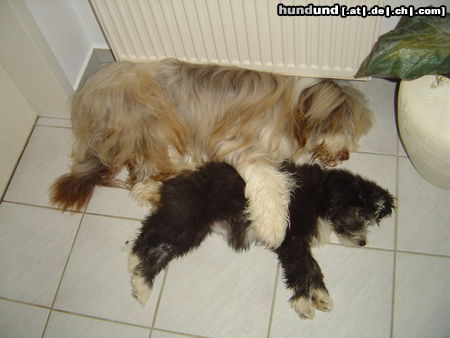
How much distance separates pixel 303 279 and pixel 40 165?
160 centimetres

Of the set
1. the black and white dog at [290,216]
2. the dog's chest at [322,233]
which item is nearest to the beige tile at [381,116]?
the black and white dog at [290,216]

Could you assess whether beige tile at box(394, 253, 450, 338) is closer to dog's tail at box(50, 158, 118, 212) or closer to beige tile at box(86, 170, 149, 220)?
beige tile at box(86, 170, 149, 220)

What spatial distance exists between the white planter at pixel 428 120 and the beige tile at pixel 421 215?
0.16m

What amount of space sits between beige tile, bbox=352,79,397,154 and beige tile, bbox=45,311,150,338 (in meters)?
1.51

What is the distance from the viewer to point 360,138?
2.50 metres

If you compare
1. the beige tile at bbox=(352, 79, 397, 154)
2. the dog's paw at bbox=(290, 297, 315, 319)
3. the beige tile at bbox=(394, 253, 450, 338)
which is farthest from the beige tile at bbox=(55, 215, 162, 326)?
the beige tile at bbox=(352, 79, 397, 154)

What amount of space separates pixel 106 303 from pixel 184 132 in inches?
36.3

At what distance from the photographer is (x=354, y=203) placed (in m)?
2.08

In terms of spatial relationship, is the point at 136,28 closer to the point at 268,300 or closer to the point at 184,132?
the point at 184,132

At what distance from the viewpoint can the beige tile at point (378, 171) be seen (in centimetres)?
227

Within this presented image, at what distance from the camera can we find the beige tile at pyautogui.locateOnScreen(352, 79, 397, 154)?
2.49 metres

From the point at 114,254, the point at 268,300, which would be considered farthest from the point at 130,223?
the point at 268,300

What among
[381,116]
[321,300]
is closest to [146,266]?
[321,300]

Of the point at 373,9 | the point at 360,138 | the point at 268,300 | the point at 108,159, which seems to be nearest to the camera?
the point at 373,9
